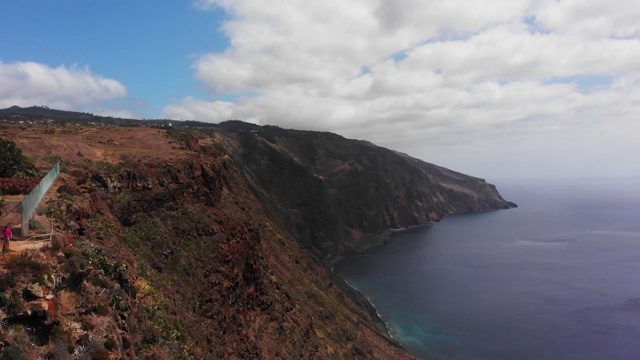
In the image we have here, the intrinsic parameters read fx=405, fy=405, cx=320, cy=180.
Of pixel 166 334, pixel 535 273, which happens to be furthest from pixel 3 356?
pixel 535 273

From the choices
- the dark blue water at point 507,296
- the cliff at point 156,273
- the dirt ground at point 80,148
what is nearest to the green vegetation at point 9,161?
the dirt ground at point 80,148

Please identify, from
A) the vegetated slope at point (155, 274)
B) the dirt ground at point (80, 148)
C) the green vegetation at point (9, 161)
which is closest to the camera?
the vegetated slope at point (155, 274)

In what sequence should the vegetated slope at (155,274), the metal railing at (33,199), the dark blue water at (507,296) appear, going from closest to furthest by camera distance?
1. the vegetated slope at (155,274)
2. the metal railing at (33,199)
3. the dark blue water at (507,296)

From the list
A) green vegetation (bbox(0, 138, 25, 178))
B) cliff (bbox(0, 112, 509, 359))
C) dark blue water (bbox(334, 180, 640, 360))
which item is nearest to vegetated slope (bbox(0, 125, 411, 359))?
cliff (bbox(0, 112, 509, 359))

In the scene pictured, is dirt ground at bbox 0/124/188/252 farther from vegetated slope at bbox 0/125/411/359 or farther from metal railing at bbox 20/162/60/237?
metal railing at bbox 20/162/60/237

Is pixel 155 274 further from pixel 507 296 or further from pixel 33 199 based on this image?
pixel 507 296

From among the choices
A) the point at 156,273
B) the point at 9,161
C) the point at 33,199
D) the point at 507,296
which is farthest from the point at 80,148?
the point at 507,296

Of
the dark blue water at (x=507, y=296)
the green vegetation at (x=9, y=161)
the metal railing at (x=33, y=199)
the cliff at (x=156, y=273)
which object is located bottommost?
the dark blue water at (x=507, y=296)

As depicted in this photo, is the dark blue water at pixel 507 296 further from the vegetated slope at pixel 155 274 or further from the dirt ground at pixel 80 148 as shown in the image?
the dirt ground at pixel 80 148
